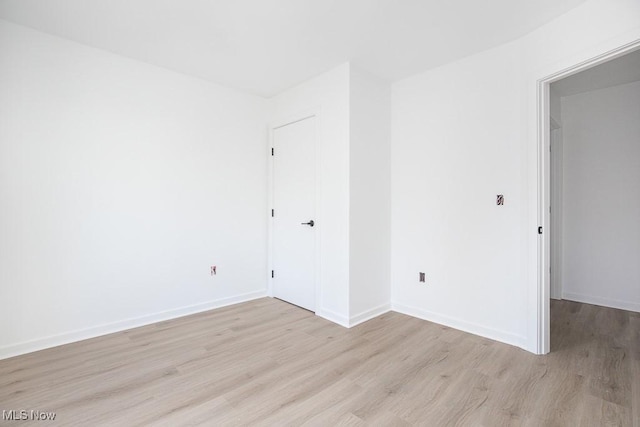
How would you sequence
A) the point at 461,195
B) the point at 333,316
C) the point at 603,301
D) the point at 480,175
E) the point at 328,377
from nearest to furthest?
the point at 328,377 < the point at 480,175 < the point at 461,195 < the point at 333,316 < the point at 603,301

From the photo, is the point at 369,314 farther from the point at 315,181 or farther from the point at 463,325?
the point at 315,181

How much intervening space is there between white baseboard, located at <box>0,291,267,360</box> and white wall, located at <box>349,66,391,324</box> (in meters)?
1.52

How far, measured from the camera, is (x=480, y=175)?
9.11 ft

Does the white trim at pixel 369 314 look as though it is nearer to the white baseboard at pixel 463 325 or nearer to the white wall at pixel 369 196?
the white wall at pixel 369 196

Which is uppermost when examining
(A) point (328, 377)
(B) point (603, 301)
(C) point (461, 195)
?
(C) point (461, 195)

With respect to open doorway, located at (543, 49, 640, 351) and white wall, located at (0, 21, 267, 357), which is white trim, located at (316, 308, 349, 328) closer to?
white wall, located at (0, 21, 267, 357)

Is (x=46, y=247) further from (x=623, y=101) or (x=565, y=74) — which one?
(x=623, y=101)

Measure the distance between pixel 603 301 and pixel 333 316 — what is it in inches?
126

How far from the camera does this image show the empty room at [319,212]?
6.51 ft

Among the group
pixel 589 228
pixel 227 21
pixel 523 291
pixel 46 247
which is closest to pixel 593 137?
pixel 589 228

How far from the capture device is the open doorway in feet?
10.9

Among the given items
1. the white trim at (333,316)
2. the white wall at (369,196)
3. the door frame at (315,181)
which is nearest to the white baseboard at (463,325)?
the white wall at (369,196)

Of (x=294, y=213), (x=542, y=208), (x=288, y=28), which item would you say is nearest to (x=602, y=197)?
(x=542, y=208)

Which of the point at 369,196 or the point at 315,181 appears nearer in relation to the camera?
the point at 369,196
